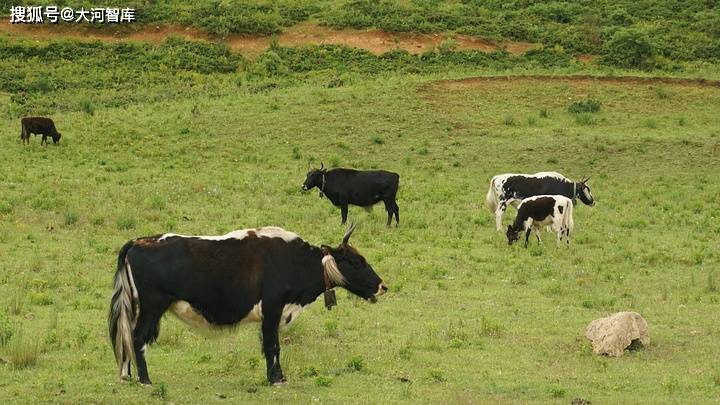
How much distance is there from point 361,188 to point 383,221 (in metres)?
1.04

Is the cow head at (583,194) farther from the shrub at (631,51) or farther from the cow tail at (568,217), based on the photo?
the shrub at (631,51)

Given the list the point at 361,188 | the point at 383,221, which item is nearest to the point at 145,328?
the point at 361,188

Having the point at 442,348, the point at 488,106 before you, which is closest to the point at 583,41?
the point at 488,106

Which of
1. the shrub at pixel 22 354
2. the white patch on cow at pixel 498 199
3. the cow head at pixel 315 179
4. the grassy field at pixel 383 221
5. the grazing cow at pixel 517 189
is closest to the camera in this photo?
the shrub at pixel 22 354

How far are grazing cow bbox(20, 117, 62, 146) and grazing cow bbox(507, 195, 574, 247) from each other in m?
18.4

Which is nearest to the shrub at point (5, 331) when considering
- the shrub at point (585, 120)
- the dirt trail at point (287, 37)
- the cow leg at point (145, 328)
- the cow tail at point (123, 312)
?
the cow tail at point (123, 312)

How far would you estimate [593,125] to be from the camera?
39.2m

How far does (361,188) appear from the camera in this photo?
26328mm

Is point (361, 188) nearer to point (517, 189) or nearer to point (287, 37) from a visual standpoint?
point (517, 189)

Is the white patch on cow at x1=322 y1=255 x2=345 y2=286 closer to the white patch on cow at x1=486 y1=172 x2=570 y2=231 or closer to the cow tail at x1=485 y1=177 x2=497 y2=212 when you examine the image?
the white patch on cow at x1=486 y1=172 x2=570 y2=231

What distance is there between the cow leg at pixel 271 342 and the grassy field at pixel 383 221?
0.88 feet

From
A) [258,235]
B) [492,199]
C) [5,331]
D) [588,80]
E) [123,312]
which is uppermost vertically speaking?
[258,235]

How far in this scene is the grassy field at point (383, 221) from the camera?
41.0 feet

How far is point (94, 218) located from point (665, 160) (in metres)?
20.1
